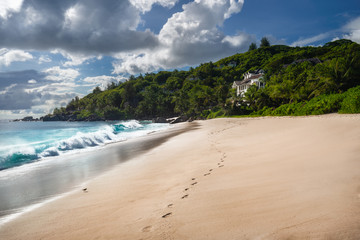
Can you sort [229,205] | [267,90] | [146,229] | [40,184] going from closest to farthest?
[146,229] < [229,205] < [40,184] < [267,90]

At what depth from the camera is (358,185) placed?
10.0 feet

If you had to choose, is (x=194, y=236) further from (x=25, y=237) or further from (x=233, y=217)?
(x=25, y=237)

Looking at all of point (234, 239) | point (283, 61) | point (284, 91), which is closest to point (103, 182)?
point (234, 239)

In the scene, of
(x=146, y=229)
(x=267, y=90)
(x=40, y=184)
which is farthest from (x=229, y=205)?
(x=267, y=90)

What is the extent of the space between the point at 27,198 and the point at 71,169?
3.53 meters

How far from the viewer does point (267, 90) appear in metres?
43.1

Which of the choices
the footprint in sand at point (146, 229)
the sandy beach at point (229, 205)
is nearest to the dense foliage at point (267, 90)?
the sandy beach at point (229, 205)

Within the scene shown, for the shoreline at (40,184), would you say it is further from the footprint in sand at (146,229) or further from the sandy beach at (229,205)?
the footprint in sand at (146,229)

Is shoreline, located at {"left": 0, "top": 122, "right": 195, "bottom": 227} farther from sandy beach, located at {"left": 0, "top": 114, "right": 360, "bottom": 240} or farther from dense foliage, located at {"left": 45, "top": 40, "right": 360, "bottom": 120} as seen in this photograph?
dense foliage, located at {"left": 45, "top": 40, "right": 360, "bottom": 120}

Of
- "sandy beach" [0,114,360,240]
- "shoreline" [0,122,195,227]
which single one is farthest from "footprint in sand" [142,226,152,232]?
"shoreline" [0,122,195,227]

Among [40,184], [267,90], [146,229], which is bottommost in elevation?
[40,184]

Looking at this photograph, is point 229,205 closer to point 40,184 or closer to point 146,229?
point 146,229

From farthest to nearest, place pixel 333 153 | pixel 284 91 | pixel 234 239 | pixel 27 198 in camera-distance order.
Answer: pixel 284 91, pixel 27 198, pixel 333 153, pixel 234 239

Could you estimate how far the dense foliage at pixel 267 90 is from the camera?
28703 mm
